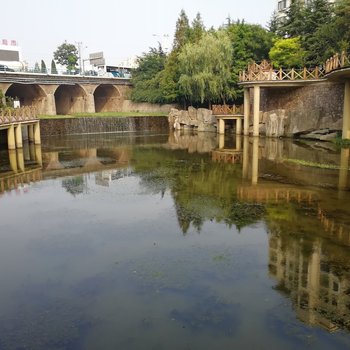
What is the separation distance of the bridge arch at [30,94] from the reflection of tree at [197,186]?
2369 cm

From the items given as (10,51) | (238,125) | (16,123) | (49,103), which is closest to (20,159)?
(16,123)

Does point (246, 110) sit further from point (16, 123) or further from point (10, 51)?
point (10, 51)

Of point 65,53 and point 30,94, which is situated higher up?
point 65,53

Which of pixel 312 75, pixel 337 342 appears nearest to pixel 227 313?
pixel 337 342

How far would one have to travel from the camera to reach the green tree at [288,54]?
102ft

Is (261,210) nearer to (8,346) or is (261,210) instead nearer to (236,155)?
(8,346)

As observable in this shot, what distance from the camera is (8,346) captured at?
534 cm

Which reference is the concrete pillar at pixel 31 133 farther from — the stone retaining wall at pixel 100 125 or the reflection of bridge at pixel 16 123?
the stone retaining wall at pixel 100 125

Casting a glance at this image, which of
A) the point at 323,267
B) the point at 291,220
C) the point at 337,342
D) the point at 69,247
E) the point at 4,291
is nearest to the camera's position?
the point at 337,342

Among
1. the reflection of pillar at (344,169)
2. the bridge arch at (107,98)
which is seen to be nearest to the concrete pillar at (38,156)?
the reflection of pillar at (344,169)

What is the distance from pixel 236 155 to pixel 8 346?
16.9 m

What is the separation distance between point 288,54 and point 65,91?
28198mm

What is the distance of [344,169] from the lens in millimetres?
15875

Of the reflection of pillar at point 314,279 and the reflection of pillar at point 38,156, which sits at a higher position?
the reflection of pillar at point 38,156
